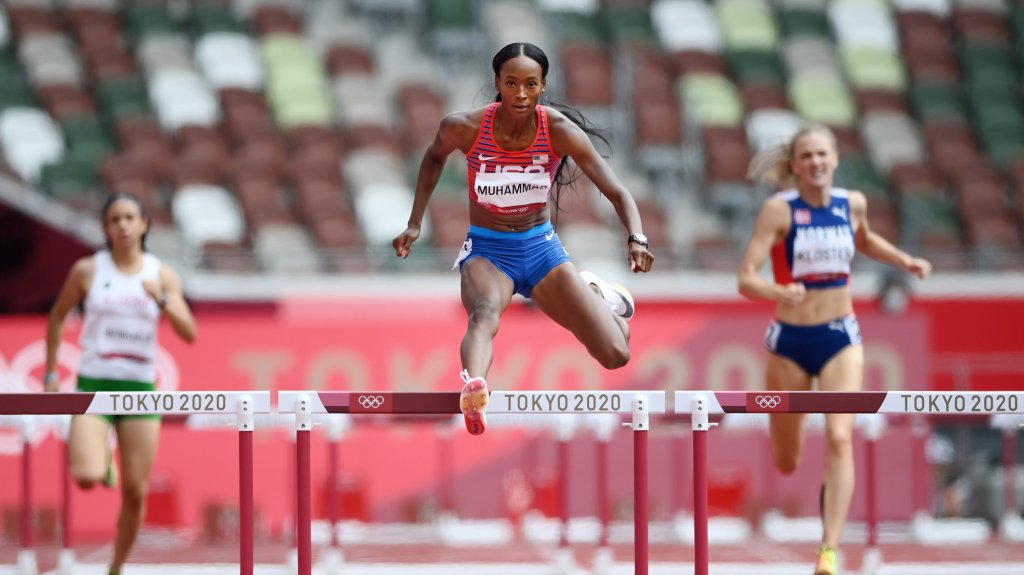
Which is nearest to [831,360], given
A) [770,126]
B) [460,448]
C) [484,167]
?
[484,167]

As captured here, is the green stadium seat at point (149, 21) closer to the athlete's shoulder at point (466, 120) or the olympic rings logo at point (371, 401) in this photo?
the athlete's shoulder at point (466, 120)

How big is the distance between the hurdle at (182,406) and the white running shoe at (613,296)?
1.51 meters

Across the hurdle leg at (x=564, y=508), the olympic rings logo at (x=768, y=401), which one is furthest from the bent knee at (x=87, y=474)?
the olympic rings logo at (x=768, y=401)

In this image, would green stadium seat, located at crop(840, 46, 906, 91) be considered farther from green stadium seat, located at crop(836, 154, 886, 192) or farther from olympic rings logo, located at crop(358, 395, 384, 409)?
olympic rings logo, located at crop(358, 395, 384, 409)

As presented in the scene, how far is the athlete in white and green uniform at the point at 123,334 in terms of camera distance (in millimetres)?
7570

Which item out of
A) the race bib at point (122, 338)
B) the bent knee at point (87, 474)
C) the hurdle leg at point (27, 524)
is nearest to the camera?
the bent knee at point (87, 474)

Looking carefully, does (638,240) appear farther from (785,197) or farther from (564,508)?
(564,508)

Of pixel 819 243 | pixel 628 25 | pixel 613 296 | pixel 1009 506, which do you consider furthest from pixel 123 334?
pixel 628 25

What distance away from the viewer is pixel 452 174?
63.1 ft

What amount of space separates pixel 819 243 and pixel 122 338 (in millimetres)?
3492

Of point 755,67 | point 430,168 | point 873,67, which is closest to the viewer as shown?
point 430,168

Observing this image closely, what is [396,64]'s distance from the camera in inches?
854

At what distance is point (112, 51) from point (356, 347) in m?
9.59

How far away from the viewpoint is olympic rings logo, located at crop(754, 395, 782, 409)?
6141mm
